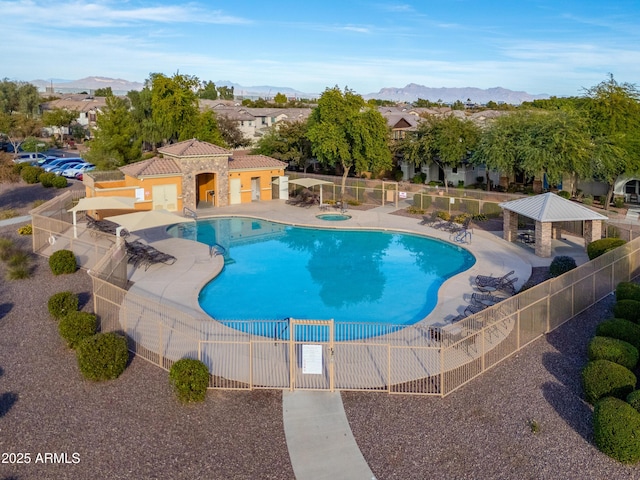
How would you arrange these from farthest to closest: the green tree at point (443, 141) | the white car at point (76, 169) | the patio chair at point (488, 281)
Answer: the white car at point (76, 169), the green tree at point (443, 141), the patio chair at point (488, 281)

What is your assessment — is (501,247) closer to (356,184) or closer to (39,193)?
(356,184)

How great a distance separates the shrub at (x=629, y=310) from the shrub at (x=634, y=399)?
520 centimetres

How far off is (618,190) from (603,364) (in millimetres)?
30362

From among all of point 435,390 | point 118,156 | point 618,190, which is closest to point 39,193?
point 118,156

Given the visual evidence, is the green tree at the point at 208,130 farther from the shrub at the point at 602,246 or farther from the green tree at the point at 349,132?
the shrub at the point at 602,246

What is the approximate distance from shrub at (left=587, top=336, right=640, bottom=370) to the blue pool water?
5960mm

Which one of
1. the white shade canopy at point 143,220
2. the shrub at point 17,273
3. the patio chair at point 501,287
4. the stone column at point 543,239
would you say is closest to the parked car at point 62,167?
the white shade canopy at point 143,220

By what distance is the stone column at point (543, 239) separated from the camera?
82.6ft

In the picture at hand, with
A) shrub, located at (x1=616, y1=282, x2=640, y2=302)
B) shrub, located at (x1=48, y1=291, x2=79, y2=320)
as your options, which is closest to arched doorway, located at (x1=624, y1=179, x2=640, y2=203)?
shrub, located at (x1=616, y1=282, x2=640, y2=302)

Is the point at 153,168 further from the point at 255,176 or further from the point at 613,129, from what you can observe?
the point at 613,129

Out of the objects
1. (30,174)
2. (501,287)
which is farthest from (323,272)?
(30,174)

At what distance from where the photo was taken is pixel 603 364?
1270cm

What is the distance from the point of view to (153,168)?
34.9m

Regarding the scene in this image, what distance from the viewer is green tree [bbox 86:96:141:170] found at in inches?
1725
